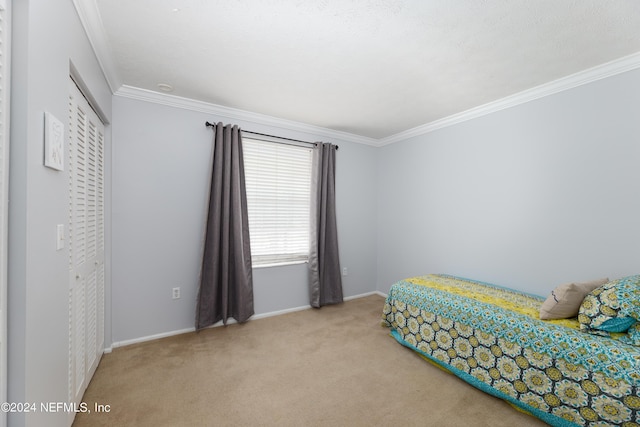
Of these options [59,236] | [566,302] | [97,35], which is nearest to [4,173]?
[59,236]

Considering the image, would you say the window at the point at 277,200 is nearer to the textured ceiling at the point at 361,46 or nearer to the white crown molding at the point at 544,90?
the textured ceiling at the point at 361,46

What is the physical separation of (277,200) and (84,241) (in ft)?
6.47

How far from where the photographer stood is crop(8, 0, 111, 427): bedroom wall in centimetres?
96

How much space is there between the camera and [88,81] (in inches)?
69.8

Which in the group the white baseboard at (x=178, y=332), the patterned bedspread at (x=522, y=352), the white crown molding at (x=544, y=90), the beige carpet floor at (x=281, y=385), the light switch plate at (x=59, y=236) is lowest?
the beige carpet floor at (x=281, y=385)

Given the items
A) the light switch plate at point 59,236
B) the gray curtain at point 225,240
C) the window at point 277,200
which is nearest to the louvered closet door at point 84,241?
the light switch plate at point 59,236

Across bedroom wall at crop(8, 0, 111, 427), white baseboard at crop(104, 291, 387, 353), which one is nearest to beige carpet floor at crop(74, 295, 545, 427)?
white baseboard at crop(104, 291, 387, 353)

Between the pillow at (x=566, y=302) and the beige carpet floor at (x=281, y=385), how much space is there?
2.28 ft

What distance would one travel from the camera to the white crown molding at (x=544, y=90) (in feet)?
→ 6.73

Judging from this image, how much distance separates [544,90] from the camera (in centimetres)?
247

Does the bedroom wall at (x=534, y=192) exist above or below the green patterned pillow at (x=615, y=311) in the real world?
above

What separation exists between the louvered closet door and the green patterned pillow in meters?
3.11

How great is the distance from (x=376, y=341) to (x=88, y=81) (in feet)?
10.3

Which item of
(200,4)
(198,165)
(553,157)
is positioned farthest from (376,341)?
(200,4)
